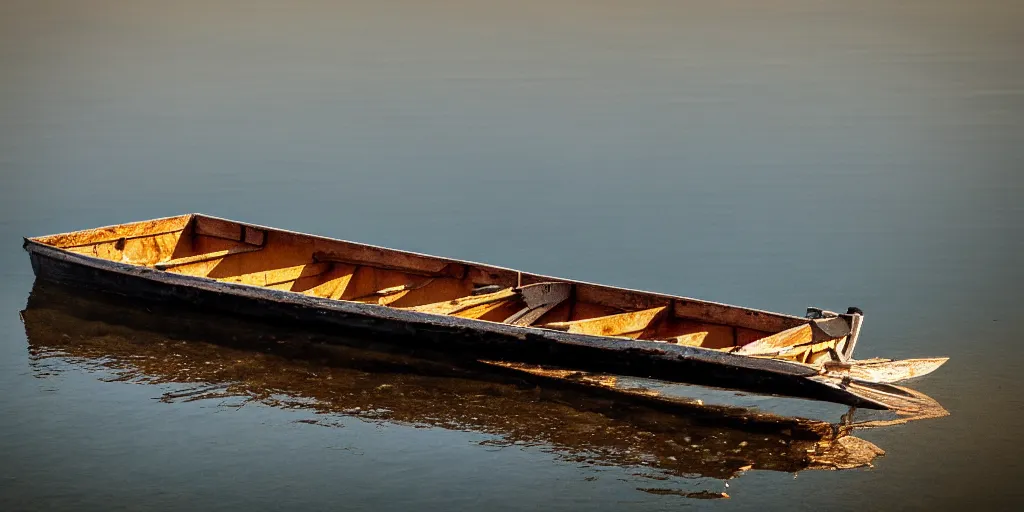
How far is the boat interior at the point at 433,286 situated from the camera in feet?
28.6

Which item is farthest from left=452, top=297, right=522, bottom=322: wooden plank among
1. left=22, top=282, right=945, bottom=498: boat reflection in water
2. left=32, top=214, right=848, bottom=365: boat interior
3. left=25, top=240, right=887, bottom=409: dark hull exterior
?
left=25, top=240, right=887, bottom=409: dark hull exterior

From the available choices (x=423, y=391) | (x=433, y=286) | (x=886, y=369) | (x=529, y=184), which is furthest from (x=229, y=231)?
(x=886, y=369)

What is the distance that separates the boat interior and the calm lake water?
64 centimetres

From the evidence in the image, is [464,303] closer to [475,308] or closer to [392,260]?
[475,308]

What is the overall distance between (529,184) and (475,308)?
510 cm

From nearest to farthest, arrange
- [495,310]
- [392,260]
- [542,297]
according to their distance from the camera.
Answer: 1. [542,297]
2. [495,310]
3. [392,260]

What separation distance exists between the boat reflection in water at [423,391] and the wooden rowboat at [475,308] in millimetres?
218

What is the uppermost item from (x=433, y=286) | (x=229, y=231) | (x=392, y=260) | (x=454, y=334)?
(x=229, y=231)

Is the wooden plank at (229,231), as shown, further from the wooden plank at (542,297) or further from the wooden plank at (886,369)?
the wooden plank at (886,369)

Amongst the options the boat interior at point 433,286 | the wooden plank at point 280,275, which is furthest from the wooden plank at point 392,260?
the wooden plank at point 280,275

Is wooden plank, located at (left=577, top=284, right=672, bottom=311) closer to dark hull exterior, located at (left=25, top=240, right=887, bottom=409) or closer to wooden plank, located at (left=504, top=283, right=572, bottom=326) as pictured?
wooden plank, located at (left=504, top=283, right=572, bottom=326)

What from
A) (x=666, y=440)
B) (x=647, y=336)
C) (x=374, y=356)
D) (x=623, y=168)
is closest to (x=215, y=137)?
(x=623, y=168)

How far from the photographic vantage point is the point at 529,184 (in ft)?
47.3

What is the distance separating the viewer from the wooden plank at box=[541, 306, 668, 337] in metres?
8.62
